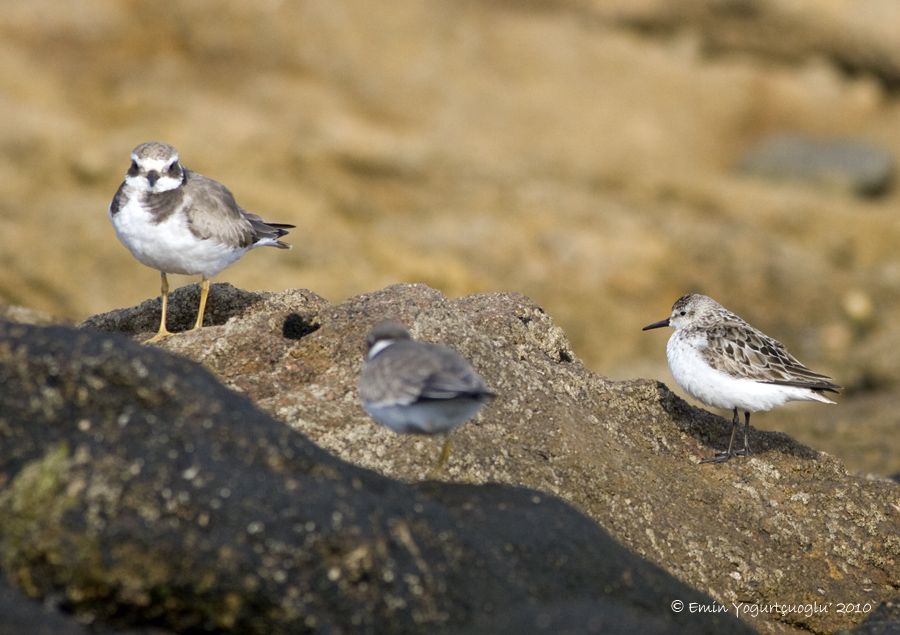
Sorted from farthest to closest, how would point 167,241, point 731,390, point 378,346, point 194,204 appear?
point 731,390 → point 194,204 → point 167,241 → point 378,346

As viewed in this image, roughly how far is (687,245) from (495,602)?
16.2 metres

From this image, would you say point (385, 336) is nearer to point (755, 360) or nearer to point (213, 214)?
point (213, 214)

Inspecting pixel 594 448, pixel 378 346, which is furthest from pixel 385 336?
pixel 594 448

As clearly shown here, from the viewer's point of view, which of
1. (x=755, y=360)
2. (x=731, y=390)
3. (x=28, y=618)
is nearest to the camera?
(x=28, y=618)

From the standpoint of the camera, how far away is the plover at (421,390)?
5973 millimetres

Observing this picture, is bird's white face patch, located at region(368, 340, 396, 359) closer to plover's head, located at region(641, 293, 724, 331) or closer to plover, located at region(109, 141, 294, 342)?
plover, located at region(109, 141, 294, 342)

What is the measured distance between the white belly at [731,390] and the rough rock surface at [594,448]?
26cm

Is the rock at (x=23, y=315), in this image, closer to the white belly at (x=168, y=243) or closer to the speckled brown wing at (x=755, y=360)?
the white belly at (x=168, y=243)

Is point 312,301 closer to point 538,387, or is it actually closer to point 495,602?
point 538,387

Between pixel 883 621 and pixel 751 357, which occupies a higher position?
pixel 751 357

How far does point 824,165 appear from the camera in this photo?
22.0m

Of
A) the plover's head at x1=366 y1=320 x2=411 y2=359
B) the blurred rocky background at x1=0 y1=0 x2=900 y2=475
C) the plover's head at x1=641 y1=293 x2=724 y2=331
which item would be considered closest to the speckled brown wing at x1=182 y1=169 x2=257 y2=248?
the plover's head at x1=366 y1=320 x2=411 y2=359

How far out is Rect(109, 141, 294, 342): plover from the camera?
8.35 meters

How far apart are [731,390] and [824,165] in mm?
14584
